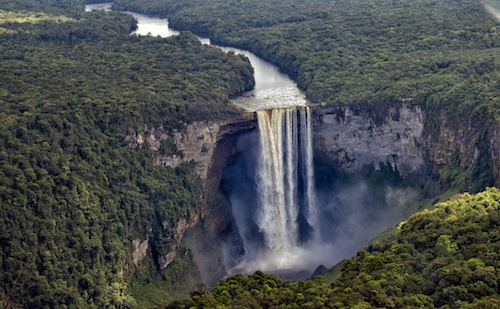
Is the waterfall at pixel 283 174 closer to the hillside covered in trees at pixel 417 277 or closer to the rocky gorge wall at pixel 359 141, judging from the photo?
the rocky gorge wall at pixel 359 141

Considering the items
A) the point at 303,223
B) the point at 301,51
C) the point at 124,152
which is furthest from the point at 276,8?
the point at 124,152

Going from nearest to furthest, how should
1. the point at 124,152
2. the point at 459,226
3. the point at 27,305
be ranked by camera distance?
the point at 27,305, the point at 459,226, the point at 124,152

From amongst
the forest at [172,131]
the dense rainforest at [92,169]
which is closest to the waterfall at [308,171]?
the forest at [172,131]

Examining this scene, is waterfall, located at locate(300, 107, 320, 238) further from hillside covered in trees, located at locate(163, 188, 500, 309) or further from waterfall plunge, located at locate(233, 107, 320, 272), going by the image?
hillside covered in trees, located at locate(163, 188, 500, 309)

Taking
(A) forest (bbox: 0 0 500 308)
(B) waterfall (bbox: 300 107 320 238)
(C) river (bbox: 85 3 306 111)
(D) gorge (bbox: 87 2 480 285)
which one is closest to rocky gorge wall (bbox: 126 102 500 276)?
(D) gorge (bbox: 87 2 480 285)

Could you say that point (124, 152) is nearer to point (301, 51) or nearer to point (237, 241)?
point (237, 241)

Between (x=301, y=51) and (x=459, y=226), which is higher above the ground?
(x=301, y=51)
